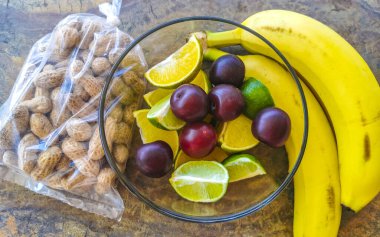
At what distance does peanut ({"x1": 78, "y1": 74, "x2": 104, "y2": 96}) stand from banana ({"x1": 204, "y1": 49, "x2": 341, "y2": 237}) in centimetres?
31

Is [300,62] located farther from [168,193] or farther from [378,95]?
[168,193]

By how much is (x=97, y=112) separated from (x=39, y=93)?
0.15 m

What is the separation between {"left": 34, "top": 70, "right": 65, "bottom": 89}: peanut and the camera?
1030 millimetres

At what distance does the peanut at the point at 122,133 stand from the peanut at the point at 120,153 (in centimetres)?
1

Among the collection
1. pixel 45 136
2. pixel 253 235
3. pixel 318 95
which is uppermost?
pixel 318 95

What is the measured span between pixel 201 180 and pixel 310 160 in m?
0.28

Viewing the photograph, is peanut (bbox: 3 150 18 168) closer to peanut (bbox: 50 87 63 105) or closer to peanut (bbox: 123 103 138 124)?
peanut (bbox: 50 87 63 105)

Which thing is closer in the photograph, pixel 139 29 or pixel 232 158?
pixel 232 158

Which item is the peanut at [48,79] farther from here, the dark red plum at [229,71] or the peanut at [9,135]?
the dark red plum at [229,71]

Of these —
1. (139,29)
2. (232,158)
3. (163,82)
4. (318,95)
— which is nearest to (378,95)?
(318,95)

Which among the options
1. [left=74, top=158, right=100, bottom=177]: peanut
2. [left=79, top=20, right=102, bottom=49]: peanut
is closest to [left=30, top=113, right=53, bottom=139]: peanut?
[left=74, top=158, right=100, bottom=177]: peanut

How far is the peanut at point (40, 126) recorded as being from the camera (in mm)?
1004

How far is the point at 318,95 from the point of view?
107 cm

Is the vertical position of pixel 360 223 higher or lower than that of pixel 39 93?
lower
